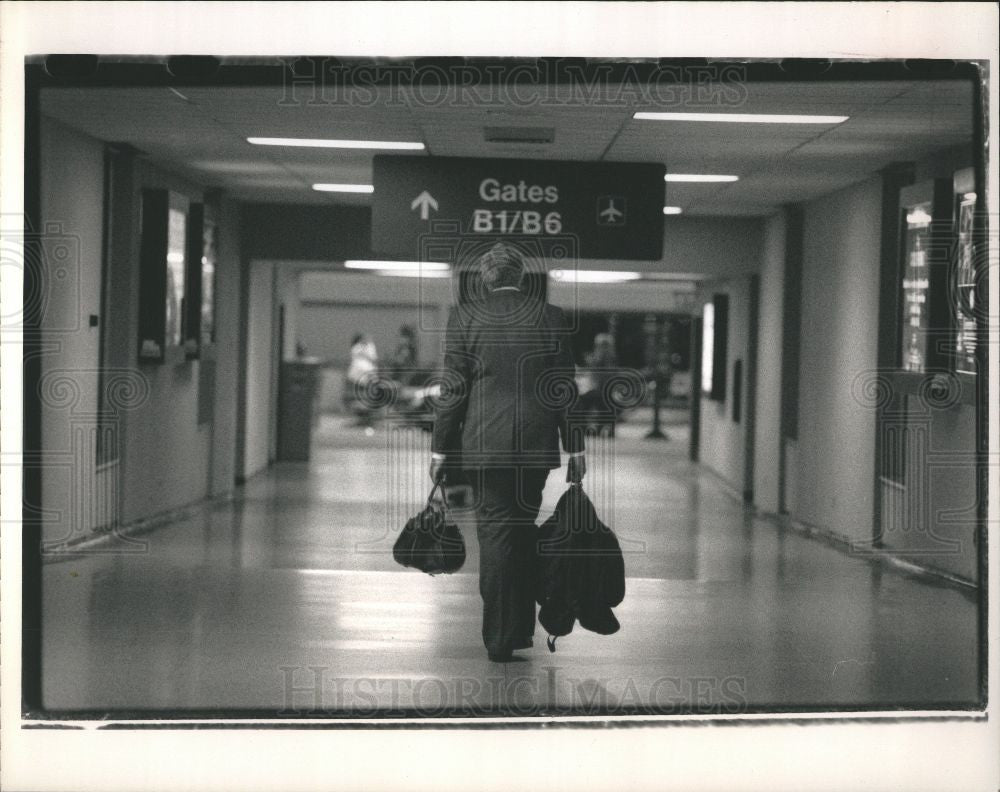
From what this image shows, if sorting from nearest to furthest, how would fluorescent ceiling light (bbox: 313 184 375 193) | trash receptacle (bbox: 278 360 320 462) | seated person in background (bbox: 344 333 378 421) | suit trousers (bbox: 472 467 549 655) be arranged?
suit trousers (bbox: 472 467 549 655), fluorescent ceiling light (bbox: 313 184 375 193), trash receptacle (bbox: 278 360 320 462), seated person in background (bbox: 344 333 378 421)

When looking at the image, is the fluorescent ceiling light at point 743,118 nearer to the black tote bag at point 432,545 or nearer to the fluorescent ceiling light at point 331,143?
the fluorescent ceiling light at point 331,143

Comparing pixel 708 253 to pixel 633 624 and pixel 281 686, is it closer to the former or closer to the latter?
pixel 633 624

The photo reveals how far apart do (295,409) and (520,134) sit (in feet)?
26.0

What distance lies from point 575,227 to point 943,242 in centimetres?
271

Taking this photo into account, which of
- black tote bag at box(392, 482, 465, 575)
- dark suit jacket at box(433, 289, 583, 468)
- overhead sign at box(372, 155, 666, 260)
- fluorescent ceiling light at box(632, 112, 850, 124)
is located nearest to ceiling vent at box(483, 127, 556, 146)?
fluorescent ceiling light at box(632, 112, 850, 124)

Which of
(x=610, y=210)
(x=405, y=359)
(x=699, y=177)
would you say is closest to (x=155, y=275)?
(x=699, y=177)

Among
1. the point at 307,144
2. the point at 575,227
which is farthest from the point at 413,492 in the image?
the point at 575,227

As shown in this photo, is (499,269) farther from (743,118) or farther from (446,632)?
(743,118)

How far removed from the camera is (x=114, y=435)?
26.4 ft

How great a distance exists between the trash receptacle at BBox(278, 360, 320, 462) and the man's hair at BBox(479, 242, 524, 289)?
9173 millimetres

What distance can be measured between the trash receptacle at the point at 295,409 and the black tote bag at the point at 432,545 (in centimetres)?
913

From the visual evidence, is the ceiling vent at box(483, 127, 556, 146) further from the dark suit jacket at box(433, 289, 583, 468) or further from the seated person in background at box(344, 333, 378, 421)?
the seated person in background at box(344, 333, 378, 421)

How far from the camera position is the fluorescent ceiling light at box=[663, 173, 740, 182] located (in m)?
8.32

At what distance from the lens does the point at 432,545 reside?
4969 mm
